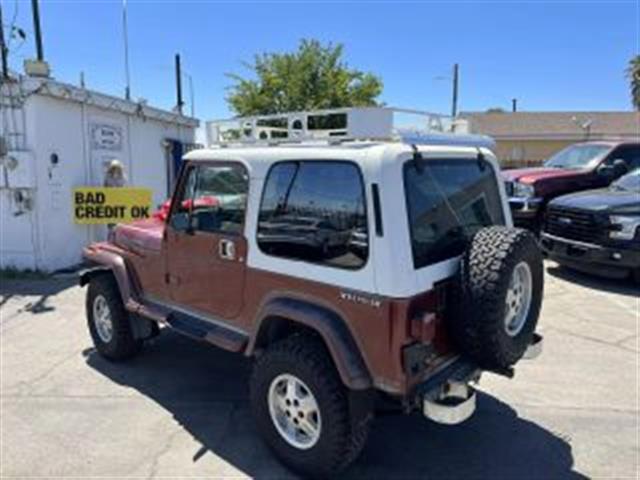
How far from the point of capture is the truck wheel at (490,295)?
→ 3.28 meters

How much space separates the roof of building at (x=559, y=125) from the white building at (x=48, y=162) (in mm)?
26341

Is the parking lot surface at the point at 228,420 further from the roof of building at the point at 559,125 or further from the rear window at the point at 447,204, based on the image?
the roof of building at the point at 559,125

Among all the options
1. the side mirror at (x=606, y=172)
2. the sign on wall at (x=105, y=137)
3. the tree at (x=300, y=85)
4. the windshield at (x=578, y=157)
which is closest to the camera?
the sign on wall at (x=105, y=137)

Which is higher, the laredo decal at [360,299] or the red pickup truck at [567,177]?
the red pickup truck at [567,177]

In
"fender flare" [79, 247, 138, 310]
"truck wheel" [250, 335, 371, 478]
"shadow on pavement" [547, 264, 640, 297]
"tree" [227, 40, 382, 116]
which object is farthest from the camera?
"tree" [227, 40, 382, 116]

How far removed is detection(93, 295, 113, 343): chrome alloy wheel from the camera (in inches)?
213

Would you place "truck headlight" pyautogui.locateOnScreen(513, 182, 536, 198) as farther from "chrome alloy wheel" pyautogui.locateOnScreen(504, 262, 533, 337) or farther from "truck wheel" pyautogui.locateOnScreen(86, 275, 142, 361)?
"truck wheel" pyautogui.locateOnScreen(86, 275, 142, 361)

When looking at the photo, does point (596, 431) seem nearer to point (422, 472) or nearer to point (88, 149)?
point (422, 472)

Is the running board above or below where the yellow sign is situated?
below

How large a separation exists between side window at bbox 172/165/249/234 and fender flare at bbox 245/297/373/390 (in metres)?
0.73

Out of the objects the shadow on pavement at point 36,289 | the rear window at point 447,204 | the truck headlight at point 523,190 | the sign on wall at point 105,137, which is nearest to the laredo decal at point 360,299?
the rear window at point 447,204

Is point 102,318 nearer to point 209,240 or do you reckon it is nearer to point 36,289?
point 209,240

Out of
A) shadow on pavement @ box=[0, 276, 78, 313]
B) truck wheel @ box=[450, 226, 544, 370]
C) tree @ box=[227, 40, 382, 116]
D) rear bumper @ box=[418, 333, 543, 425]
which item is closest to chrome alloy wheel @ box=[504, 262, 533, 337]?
truck wheel @ box=[450, 226, 544, 370]

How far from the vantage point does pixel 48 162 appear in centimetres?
953
